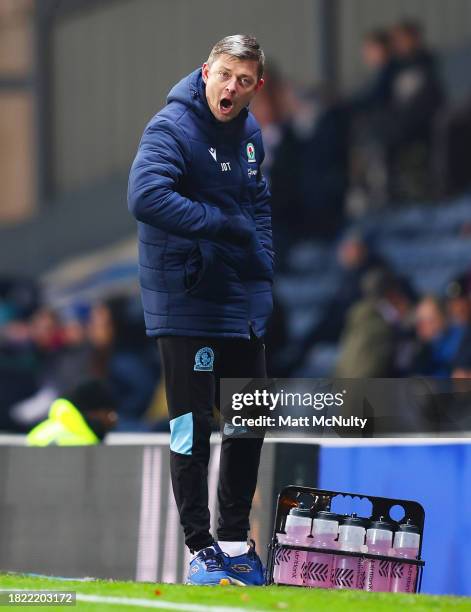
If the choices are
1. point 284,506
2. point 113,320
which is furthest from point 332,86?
point 284,506

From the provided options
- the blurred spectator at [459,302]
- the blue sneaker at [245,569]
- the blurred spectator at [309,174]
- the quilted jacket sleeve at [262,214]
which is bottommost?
the blue sneaker at [245,569]

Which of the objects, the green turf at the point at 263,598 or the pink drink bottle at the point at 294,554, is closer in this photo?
the green turf at the point at 263,598

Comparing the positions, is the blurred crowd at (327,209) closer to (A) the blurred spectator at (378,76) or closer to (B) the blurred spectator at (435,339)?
(A) the blurred spectator at (378,76)

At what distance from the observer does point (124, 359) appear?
49.0 ft

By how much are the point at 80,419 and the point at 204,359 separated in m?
2.97

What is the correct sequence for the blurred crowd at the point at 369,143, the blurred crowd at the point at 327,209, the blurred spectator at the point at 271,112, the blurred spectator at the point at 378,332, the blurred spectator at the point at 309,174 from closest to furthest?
the blurred spectator at the point at 378,332 → the blurred crowd at the point at 327,209 → the blurred crowd at the point at 369,143 → the blurred spectator at the point at 309,174 → the blurred spectator at the point at 271,112

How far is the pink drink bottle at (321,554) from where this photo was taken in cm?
661

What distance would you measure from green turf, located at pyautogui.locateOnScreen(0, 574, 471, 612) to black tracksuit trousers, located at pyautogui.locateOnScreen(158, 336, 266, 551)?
0.93ft

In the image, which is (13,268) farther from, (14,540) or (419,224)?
(14,540)

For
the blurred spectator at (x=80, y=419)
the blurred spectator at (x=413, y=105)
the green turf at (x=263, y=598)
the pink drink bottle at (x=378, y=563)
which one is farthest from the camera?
the blurred spectator at (x=413, y=105)

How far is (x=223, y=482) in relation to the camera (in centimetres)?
654

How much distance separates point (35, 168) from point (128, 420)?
9699mm

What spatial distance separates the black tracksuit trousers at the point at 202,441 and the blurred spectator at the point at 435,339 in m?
5.50

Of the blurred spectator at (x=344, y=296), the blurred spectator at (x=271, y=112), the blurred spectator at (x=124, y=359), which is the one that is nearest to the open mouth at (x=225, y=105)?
the blurred spectator at (x=344, y=296)
